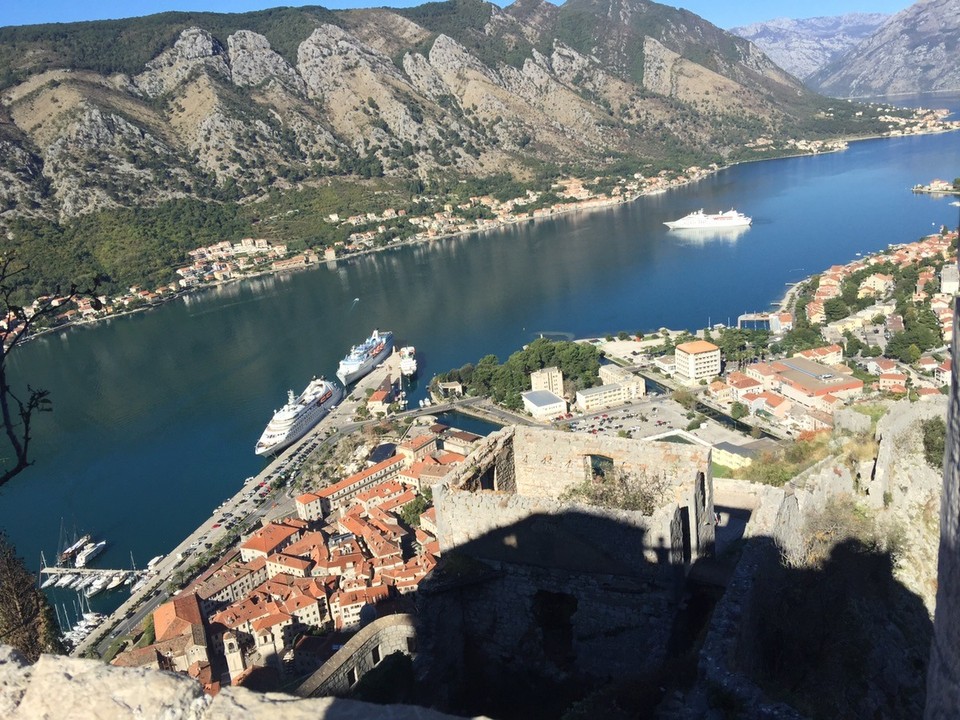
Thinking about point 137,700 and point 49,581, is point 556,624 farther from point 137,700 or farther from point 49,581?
point 49,581

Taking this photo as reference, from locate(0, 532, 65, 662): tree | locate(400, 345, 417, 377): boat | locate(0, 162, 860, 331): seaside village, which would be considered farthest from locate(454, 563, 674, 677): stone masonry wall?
locate(0, 162, 860, 331): seaside village

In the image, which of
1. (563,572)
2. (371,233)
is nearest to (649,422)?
(563,572)

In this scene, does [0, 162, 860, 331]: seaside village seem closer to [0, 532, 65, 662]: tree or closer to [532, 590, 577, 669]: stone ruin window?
[0, 532, 65, 662]: tree

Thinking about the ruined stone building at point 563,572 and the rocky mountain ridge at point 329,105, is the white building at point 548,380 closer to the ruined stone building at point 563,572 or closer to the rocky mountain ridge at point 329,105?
the ruined stone building at point 563,572

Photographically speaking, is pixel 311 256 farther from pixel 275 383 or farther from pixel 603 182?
pixel 603 182

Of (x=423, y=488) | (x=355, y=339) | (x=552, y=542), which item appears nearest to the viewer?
(x=552, y=542)

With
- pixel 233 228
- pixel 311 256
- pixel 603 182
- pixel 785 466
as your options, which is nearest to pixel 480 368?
pixel 785 466
